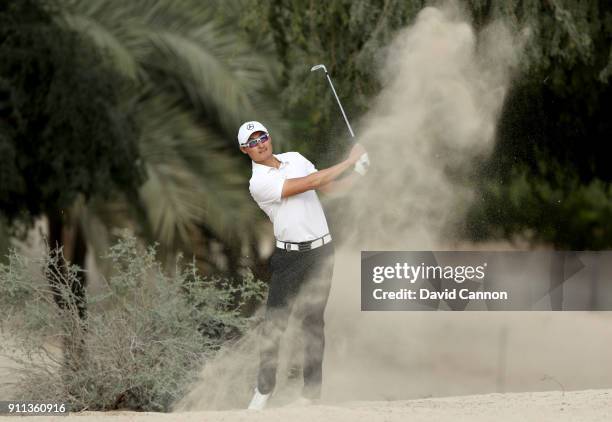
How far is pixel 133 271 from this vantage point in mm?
8828

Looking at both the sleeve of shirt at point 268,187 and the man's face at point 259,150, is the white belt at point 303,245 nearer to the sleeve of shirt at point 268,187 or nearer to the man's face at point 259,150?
the sleeve of shirt at point 268,187

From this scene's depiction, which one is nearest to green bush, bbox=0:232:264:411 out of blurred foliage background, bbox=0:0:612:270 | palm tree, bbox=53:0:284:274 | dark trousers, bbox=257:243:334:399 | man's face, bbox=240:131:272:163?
dark trousers, bbox=257:243:334:399

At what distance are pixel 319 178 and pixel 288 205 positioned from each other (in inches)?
14.4

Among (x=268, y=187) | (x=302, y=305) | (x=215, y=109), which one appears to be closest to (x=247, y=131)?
(x=268, y=187)

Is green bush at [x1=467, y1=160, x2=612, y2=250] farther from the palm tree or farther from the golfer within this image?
the golfer

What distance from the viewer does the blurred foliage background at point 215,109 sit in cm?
1227

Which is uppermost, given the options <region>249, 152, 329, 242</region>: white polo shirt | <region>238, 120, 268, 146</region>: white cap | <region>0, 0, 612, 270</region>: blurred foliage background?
<region>0, 0, 612, 270</region>: blurred foliage background

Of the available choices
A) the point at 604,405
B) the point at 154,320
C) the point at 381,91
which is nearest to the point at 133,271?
the point at 154,320

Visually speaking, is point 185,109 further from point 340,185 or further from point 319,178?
point 319,178

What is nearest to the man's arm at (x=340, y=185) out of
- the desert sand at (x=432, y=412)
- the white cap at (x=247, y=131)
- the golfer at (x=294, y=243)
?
the golfer at (x=294, y=243)

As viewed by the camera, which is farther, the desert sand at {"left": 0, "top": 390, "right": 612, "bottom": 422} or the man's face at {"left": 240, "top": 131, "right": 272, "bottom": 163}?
the man's face at {"left": 240, "top": 131, "right": 272, "bottom": 163}

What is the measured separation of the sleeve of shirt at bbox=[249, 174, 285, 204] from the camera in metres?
8.28

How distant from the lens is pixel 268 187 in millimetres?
8297

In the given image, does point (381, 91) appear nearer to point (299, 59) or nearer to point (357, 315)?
point (299, 59)
